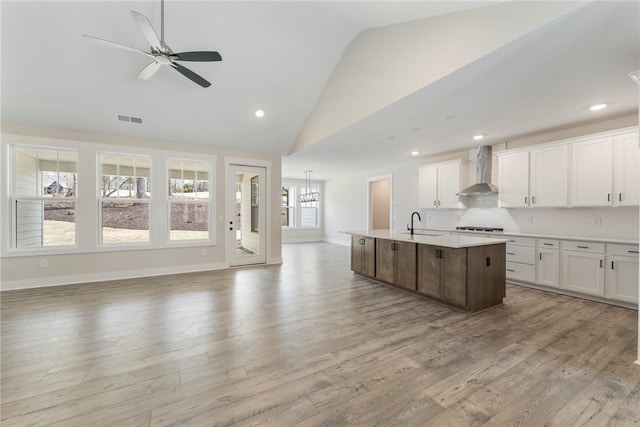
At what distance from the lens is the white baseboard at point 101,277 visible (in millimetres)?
4367

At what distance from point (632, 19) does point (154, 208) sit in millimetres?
6546

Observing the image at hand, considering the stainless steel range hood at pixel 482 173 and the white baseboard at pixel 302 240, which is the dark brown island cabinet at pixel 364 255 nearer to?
the stainless steel range hood at pixel 482 173

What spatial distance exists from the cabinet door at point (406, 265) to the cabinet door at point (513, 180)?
7.57 feet

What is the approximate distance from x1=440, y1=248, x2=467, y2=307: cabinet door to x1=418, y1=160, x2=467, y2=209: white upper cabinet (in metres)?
2.61

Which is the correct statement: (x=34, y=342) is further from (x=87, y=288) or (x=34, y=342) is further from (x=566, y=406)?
(x=566, y=406)

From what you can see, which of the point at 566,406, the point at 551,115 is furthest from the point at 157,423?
the point at 551,115

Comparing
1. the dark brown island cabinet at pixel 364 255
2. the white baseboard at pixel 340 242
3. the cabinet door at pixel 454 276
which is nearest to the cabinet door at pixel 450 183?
the dark brown island cabinet at pixel 364 255

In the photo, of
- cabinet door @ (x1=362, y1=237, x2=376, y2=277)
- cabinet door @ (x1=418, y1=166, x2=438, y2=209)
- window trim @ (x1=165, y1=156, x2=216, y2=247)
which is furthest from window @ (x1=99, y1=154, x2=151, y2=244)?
cabinet door @ (x1=418, y1=166, x2=438, y2=209)

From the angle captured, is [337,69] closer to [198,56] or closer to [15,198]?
[198,56]

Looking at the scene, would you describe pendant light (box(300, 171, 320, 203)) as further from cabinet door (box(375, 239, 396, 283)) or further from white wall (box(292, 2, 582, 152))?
cabinet door (box(375, 239, 396, 283))

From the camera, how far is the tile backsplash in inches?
153

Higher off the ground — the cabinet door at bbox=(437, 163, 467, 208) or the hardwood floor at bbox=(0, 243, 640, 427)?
the cabinet door at bbox=(437, 163, 467, 208)

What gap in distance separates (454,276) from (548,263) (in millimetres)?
1995

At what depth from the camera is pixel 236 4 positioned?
10.2ft
